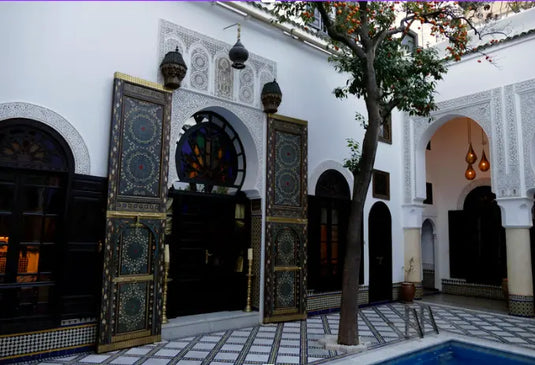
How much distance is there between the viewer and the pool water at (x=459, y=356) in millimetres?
4016

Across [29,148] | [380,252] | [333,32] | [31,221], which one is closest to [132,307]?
[31,221]

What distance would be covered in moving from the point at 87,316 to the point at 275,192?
8.48 feet

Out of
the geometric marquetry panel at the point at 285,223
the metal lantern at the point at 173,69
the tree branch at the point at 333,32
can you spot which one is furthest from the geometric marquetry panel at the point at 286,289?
the tree branch at the point at 333,32

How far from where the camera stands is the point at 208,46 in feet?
16.3

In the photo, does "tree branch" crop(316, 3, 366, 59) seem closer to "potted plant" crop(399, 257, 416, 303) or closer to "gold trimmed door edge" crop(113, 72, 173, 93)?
"gold trimmed door edge" crop(113, 72, 173, 93)

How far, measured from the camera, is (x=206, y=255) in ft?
17.0

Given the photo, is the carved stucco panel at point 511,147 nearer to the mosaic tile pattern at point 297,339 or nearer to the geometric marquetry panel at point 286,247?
the mosaic tile pattern at point 297,339

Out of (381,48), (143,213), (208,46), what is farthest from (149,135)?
(381,48)

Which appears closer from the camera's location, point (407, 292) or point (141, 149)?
point (141, 149)

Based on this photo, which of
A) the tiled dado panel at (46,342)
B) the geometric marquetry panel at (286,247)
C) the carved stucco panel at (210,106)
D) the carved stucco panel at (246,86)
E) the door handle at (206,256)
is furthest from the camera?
the geometric marquetry panel at (286,247)

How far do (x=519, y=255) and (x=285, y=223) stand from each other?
11.6 ft

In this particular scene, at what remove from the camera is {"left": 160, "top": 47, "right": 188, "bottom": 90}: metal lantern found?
445 centimetres

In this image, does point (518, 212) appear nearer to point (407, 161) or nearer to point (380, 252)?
point (407, 161)

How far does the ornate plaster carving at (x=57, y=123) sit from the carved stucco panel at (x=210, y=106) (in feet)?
3.01
